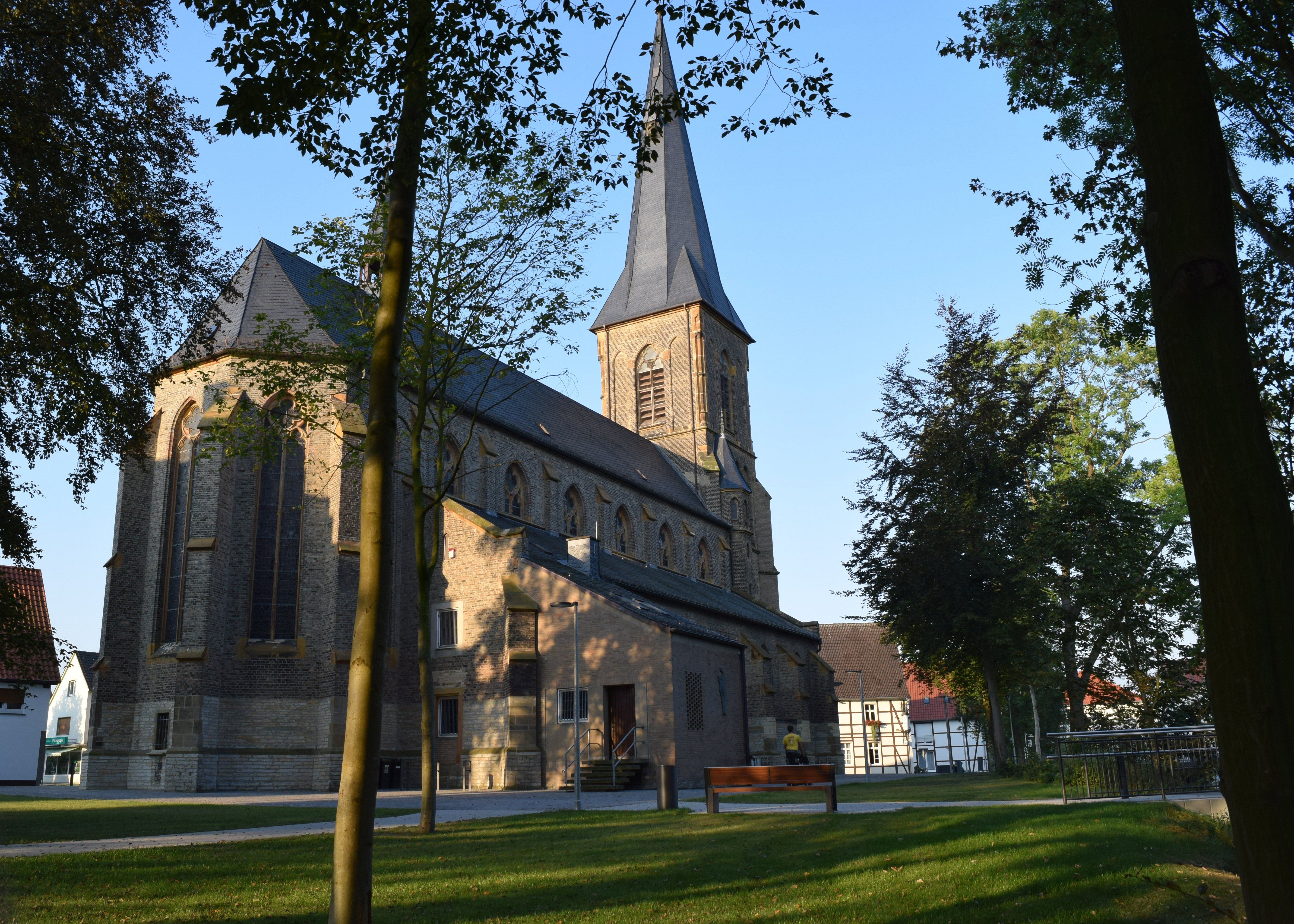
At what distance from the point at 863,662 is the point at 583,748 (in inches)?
1641

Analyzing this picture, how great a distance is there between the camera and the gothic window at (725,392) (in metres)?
57.4

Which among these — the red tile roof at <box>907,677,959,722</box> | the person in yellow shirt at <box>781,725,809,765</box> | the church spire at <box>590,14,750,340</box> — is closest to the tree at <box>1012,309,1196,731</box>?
Result: the person in yellow shirt at <box>781,725,809,765</box>

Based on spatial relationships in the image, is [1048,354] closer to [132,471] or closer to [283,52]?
[132,471]

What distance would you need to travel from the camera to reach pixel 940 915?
7.88 metres

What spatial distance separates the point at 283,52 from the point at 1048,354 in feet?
113

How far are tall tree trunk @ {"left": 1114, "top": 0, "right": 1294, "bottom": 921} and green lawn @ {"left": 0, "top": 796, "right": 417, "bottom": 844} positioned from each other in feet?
37.8

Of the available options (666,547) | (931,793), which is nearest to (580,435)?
(666,547)

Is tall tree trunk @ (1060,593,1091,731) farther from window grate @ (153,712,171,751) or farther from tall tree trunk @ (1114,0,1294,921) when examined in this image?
tall tree trunk @ (1114,0,1294,921)

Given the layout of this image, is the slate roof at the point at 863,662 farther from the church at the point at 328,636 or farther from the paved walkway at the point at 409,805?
the paved walkway at the point at 409,805

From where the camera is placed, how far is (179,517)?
96.3 ft

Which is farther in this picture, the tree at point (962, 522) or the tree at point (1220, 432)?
the tree at point (962, 522)

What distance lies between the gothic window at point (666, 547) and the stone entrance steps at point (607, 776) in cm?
1856

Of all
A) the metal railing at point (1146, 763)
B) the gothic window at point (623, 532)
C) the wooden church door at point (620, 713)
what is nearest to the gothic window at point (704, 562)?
the gothic window at point (623, 532)

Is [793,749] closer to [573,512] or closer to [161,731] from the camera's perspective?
[573,512]
